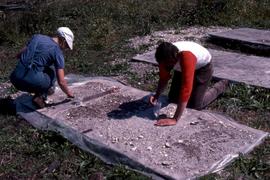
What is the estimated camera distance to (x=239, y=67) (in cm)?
627

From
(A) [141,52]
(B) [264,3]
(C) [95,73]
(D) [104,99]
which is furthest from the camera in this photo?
(B) [264,3]

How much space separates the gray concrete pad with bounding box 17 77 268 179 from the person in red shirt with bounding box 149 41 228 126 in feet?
0.56

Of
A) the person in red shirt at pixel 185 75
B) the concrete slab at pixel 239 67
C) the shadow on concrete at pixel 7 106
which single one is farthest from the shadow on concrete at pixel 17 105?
the concrete slab at pixel 239 67

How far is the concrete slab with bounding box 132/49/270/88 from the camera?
5.75 m

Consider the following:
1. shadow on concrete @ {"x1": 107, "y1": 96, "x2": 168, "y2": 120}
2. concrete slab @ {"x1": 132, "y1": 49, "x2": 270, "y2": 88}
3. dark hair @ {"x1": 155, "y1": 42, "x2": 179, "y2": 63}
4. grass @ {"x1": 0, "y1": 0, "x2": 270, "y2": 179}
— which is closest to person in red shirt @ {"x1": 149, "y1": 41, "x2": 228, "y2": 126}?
dark hair @ {"x1": 155, "y1": 42, "x2": 179, "y2": 63}

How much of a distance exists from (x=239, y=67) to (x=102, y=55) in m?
2.14

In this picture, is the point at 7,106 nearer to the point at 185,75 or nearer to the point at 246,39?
the point at 185,75

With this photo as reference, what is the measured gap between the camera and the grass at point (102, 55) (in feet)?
13.3

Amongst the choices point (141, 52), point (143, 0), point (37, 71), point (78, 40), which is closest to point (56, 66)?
point (37, 71)

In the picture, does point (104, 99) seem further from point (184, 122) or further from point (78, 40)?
point (78, 40)

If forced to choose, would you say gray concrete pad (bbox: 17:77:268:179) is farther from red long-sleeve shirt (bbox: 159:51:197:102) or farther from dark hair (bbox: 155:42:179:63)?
dark hair (bbox: 155:42:179:63)

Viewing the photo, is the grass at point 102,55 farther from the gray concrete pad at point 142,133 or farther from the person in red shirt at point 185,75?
the person in red shirt at point 185,75

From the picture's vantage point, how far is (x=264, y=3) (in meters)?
9.84

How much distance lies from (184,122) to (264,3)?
6.07 metres
